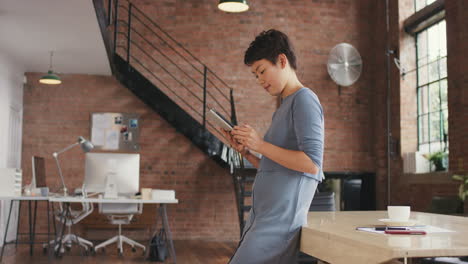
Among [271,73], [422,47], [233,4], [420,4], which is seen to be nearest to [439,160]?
[422,47]

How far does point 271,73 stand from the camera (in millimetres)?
1560

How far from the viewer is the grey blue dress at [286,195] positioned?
1429mm

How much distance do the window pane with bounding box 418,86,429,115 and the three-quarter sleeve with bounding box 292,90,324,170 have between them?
264 inches

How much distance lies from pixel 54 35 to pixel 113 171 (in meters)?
1.71

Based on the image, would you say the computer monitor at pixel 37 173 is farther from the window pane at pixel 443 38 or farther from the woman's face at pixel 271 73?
the window pane at pixel 443 38

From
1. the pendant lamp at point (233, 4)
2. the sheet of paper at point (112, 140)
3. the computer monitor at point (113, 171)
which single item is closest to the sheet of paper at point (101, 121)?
the sheet of paper at point (112, 140)

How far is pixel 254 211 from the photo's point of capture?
152cm

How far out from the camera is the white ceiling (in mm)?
5168

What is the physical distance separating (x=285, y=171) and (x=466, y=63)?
562 centimetres

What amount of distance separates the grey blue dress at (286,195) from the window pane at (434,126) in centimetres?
636

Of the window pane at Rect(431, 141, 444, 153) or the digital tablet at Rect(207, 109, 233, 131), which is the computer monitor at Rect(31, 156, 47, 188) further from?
the window pane at Rect(431, 141, 444, 153)

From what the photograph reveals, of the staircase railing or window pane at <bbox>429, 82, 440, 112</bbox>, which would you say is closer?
window pane at <bbox>429, 82, 440, 112</bbox>

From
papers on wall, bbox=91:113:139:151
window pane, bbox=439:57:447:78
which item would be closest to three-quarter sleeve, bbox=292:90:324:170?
window pane, bbox=439:57:447:78

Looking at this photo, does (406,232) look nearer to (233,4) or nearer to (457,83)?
(233,4)
